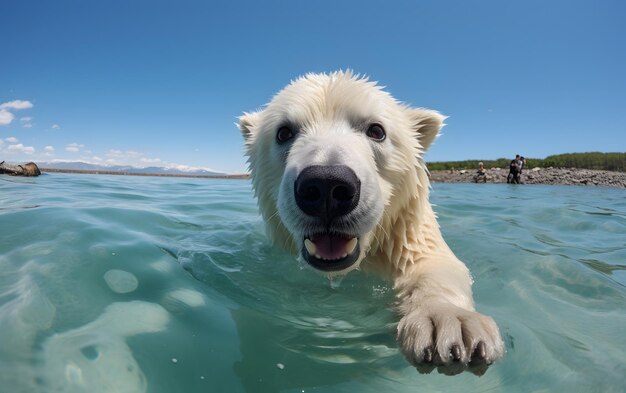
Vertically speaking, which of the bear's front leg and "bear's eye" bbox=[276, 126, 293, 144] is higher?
"bear's eye" bbox=[276, 126, 293, 144]

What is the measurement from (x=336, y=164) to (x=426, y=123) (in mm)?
2272

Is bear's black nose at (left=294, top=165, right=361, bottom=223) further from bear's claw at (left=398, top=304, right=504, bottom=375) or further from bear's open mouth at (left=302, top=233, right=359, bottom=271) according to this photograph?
bear's claw at (left=398, top=304, right=504, bottom=375)

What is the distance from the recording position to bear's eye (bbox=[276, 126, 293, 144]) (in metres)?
3.77

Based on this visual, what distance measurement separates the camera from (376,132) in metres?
3.76

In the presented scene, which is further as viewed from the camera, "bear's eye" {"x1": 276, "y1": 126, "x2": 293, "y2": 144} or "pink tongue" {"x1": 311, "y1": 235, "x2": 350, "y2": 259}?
"bear's eye" {"x1": 276, "y1": 126, "x2": 293, "y2": 144}

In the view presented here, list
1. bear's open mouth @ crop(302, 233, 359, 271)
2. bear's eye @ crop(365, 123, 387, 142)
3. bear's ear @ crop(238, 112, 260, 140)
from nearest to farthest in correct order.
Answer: bear's open mouth @ crop(302, 233, 359, 271) → bear's eye @ crop(365, 123, 387, 142) → bear's ear @ crop(238, 112, 260, 140)

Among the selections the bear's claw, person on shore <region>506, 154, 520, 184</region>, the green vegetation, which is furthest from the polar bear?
the green vegetation

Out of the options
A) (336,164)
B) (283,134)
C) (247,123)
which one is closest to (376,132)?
(283,134)

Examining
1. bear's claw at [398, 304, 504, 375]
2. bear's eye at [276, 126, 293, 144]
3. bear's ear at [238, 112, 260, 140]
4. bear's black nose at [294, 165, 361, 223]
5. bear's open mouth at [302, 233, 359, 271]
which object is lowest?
bear's claw at [398, 304, 504, 375]

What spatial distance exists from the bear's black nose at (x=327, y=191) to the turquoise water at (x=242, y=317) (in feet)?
2.82

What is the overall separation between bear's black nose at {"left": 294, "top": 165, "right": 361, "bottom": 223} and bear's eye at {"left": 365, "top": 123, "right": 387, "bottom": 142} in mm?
1123

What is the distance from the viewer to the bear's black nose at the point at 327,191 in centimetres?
252

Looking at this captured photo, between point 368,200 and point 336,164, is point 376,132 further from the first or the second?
point 336,164

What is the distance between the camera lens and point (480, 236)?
6.44 meters
